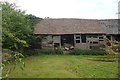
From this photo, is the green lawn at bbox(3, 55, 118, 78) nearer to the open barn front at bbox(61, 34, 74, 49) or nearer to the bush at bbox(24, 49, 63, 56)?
the bush at bbox(24, 49, 63, 56)

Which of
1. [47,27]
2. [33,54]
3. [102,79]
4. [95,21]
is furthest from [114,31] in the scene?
[102,79]

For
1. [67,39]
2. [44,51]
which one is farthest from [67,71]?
[67,39]

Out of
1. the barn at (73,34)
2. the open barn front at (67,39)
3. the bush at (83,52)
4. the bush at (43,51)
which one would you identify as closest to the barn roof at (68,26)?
the barn at (73,34)

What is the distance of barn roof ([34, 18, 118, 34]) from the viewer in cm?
3716

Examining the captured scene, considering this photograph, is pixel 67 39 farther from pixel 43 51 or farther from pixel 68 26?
pixel 43 51

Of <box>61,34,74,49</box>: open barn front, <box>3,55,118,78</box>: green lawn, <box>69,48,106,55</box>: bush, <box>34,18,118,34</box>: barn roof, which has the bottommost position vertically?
<box>3,55,118,78</box>: green lawn

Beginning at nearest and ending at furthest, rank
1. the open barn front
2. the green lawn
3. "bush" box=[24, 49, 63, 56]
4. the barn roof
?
1. the green lawn
2. "bush" box=[24, 49, 63, 56]
3. the barn roof
4. the open barn front

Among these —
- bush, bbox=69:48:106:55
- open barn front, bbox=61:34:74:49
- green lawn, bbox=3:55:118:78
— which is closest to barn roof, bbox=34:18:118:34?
open barn front, bbox=61:34:74:49

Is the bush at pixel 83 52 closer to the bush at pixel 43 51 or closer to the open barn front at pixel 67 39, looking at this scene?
the bush at pixel 43 51

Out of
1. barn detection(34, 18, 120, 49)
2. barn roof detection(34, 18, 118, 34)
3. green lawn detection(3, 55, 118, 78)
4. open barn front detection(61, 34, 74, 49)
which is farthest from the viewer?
open barn front detection(61, 34, 74, 49)

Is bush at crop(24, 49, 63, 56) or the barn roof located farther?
the barn roof

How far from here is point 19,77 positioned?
50.0 ft

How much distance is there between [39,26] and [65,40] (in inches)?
172

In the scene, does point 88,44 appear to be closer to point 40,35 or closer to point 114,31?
point 114,31
